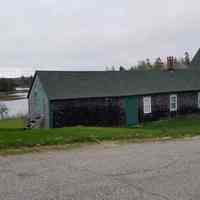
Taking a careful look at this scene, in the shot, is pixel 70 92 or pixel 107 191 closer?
pixel 107 191

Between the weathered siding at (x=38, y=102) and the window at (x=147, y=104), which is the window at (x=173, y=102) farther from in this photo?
the weathered siding at (x=38, y=102)

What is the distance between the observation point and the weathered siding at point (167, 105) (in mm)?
26578

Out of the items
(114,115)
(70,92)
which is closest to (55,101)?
(70,92)

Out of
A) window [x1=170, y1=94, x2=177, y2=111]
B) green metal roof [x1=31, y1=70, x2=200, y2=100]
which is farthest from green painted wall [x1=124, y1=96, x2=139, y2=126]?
window [x1=170, y1=94, x2=177, y2=111]

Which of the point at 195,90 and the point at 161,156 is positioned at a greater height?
the point at 195,90

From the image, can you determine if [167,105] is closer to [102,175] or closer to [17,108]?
[102,175]

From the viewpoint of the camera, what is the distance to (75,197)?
471cm

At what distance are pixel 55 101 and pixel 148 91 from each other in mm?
Result: 8565

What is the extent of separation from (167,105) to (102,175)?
22.5 m

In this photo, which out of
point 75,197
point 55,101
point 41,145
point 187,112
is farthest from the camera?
point 187,112

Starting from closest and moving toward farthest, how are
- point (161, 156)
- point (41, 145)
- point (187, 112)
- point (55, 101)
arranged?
1. point (161, 156)
2. point (41, 145)
3. point (55, 101)
4. point (187, 112)

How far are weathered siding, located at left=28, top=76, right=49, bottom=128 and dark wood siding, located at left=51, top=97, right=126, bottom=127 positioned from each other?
1.01m

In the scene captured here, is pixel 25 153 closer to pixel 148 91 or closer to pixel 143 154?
pixel 143 154

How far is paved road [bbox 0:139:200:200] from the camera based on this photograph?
4875 millimetres
